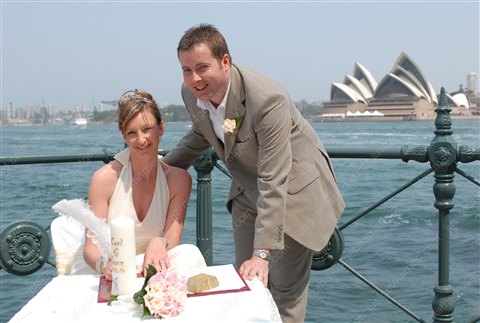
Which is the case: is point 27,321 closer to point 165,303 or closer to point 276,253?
point 165,303

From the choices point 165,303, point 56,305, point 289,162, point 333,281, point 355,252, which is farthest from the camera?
point 355,252

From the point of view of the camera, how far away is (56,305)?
2.06 m

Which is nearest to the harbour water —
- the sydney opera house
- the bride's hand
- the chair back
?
the chair back

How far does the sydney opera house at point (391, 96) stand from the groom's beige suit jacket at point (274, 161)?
58035 millimetres

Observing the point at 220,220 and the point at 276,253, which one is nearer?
the point at 276,253

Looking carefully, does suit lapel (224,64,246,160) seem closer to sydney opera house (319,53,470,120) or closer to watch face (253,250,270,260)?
watch face (253,250,270,260)

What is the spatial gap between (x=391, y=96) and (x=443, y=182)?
64.9 m

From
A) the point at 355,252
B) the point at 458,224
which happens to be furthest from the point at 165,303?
the point at 458,224

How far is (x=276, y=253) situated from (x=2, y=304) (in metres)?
6.25

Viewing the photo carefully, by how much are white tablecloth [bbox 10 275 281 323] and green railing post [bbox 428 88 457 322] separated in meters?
1.52

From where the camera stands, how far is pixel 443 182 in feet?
10.9

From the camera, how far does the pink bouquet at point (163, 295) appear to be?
74.9 inches

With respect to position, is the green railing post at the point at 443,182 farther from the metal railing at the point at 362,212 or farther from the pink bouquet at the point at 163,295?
the pink bouquet at the point at 163,295

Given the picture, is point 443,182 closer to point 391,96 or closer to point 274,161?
point 274,161
